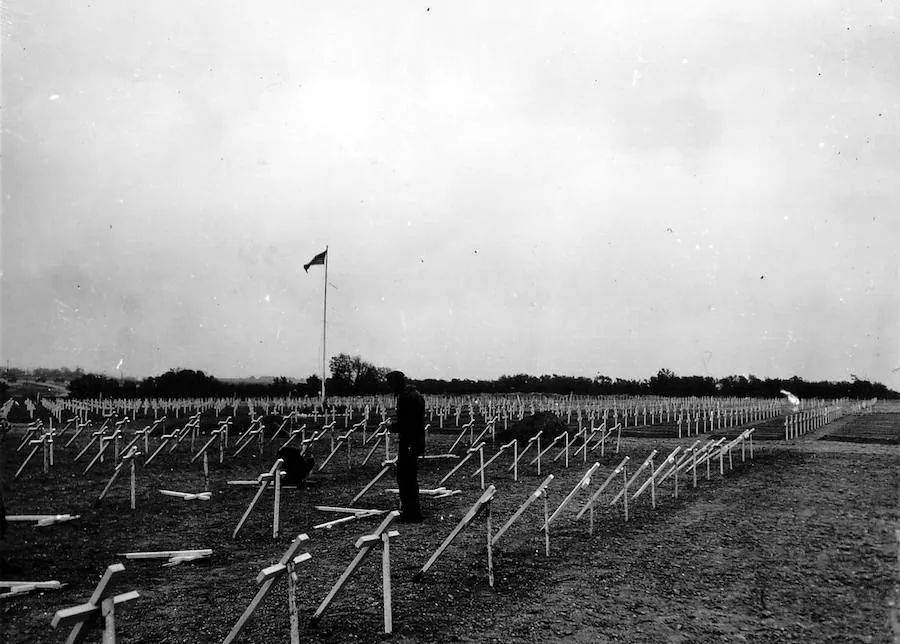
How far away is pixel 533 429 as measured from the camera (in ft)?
76.4

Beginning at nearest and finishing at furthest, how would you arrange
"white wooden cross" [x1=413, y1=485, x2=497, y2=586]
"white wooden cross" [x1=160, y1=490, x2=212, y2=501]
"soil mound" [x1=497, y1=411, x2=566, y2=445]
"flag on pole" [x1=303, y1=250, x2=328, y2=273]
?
"white wooden cross" [x1=413, y1=485, x2=497, y2=586] < "white wooden cross" [x1=160, y1=490, x2=212, y2=501] < "soil mound" [x1=497, y1=411, x2=566, y2=445] < "flag on pole" [x1=303, y1=250, x2=328, y2=273]

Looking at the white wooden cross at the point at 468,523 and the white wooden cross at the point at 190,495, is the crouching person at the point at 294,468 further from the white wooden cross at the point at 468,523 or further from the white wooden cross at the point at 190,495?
the white wooden cross at the point at 468,523

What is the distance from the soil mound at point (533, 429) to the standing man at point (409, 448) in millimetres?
13027

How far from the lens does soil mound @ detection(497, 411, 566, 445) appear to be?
22.9m

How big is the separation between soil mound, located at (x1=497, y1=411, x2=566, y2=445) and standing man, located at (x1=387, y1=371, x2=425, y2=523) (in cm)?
1303

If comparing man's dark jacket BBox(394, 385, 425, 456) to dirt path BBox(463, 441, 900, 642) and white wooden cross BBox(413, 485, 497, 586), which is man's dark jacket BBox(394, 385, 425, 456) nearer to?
dirt path BBox(463, 441, 900, 642)

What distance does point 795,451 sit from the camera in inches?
808

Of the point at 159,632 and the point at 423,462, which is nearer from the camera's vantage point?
the point at 159,632

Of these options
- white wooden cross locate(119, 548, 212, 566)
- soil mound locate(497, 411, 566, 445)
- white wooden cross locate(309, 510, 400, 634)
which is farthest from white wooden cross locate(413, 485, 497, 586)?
soil mound locate(497, 411, 566, 445)

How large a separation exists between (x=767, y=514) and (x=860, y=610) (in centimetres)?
472

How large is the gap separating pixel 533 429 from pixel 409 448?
46.0 feet

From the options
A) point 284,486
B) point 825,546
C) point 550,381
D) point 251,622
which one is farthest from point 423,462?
point 550,381

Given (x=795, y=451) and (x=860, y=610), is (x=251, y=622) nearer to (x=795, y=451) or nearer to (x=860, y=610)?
(x=860, y=610)

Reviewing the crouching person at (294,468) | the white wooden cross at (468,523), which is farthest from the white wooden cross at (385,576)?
the crouching person at (294,468)
